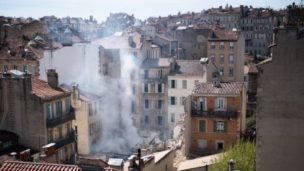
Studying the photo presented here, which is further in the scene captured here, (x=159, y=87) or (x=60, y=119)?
(x=159, y=87)

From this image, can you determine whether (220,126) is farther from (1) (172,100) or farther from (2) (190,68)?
(2) (190,68)

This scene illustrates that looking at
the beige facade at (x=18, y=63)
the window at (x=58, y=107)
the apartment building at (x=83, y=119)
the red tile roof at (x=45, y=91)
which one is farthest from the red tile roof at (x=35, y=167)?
the beige facade at (x=18, y=63)

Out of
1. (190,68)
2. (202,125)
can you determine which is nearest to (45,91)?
(202,125)

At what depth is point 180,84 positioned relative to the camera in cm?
5791

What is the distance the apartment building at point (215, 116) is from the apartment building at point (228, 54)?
29.1 metres

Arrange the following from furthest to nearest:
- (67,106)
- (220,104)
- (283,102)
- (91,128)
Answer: (91,128) < (220,104) < (67,106) < (283,102)

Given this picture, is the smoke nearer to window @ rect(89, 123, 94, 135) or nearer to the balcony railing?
window @ rect(89, 123, 94, 135)

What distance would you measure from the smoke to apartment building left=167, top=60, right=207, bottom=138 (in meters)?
5.72

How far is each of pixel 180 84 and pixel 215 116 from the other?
54.9 feet

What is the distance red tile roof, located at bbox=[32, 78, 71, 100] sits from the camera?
3181cm

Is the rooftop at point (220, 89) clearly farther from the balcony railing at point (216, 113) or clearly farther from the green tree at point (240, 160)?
the green tree at point (240, 160)

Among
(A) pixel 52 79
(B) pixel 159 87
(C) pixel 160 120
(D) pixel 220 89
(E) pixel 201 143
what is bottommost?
(C) pixel 160 120

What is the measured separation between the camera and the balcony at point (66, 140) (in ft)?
108

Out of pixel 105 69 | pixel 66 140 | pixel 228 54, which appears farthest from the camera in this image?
pixel 228 54
